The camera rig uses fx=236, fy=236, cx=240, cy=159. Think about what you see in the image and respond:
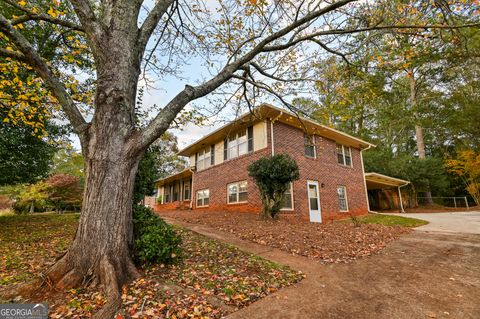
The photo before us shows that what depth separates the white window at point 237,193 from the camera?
12773mm

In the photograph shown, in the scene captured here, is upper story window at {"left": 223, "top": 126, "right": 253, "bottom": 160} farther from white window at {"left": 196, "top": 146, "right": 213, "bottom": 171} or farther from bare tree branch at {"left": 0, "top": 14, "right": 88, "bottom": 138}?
bare tree branch at {"left": 0, "top": 14, "right": 88, "bottom": 138}

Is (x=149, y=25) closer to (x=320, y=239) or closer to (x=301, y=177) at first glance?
(x=320, y=239)

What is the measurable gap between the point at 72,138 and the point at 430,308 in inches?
498

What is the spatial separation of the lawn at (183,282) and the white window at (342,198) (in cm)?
1081

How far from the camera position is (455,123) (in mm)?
22047

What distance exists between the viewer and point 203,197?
54.3 feet

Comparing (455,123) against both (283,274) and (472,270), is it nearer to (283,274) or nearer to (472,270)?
(472,270)

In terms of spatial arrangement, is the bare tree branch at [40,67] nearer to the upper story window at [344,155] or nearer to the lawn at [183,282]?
the lawn at [183,282]

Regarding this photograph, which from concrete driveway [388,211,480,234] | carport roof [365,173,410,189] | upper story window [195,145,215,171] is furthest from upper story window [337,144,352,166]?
upper story window [195,145,215,171]

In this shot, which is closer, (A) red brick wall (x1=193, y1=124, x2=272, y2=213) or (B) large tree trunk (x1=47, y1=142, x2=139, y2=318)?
(B) large tree trunk (x1=47, y1=142, x2=139, y2=318)

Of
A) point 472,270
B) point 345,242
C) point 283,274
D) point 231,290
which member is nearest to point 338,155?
point 345,242

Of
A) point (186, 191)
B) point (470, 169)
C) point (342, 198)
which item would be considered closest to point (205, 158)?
point (186, 191)

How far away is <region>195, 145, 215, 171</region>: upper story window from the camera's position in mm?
16216

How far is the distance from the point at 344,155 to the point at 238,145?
7.57 meters
